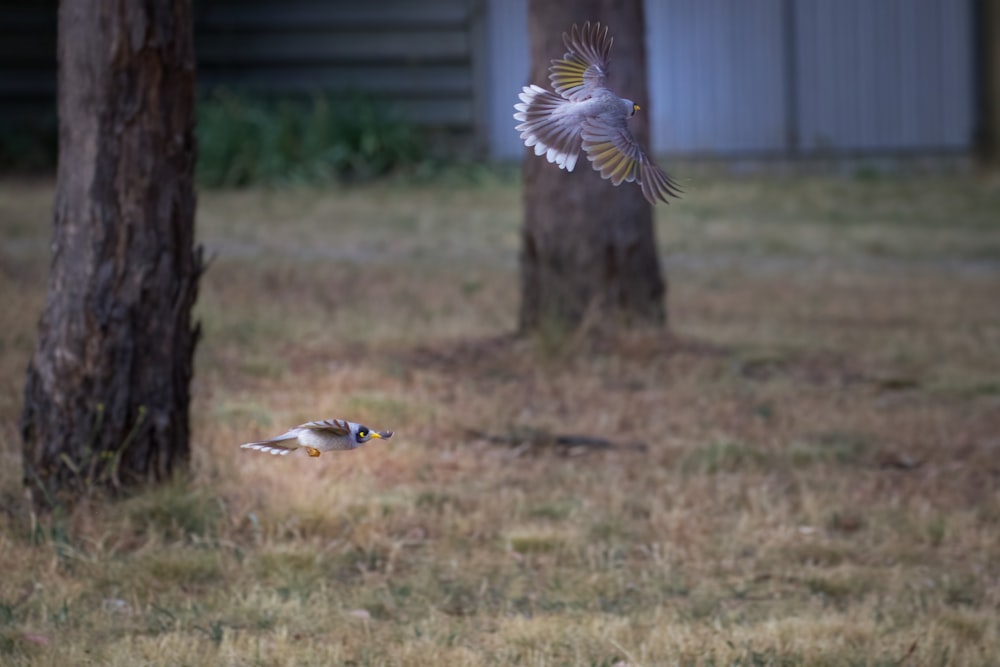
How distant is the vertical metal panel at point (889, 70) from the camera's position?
15.8 meters

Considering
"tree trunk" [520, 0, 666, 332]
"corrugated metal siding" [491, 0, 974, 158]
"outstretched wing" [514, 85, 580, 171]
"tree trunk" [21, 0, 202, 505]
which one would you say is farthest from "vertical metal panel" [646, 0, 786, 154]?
"outstretched wing" [514, 85, 580, 171]

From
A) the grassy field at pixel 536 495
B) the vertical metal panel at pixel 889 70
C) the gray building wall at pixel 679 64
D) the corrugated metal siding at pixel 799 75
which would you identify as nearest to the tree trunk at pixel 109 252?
the grassy field at pixel 536 495

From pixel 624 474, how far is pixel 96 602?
2296 mm

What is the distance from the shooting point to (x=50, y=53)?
16375mm

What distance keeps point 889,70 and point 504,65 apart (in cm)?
419

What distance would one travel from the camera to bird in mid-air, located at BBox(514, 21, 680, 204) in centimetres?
240

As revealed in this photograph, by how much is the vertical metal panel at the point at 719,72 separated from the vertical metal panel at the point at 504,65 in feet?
4.71

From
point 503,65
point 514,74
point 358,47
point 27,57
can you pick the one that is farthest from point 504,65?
point 27,57

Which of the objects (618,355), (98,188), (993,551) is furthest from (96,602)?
(618,355)

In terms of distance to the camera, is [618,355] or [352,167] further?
[352,167]

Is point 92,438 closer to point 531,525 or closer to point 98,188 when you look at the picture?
point 98,188

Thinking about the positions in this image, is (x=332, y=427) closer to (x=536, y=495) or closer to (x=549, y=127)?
(x=549, y=127)

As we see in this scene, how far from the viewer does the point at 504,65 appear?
53.5ft

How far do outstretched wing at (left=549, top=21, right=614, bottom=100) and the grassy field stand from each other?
6.47 ft
